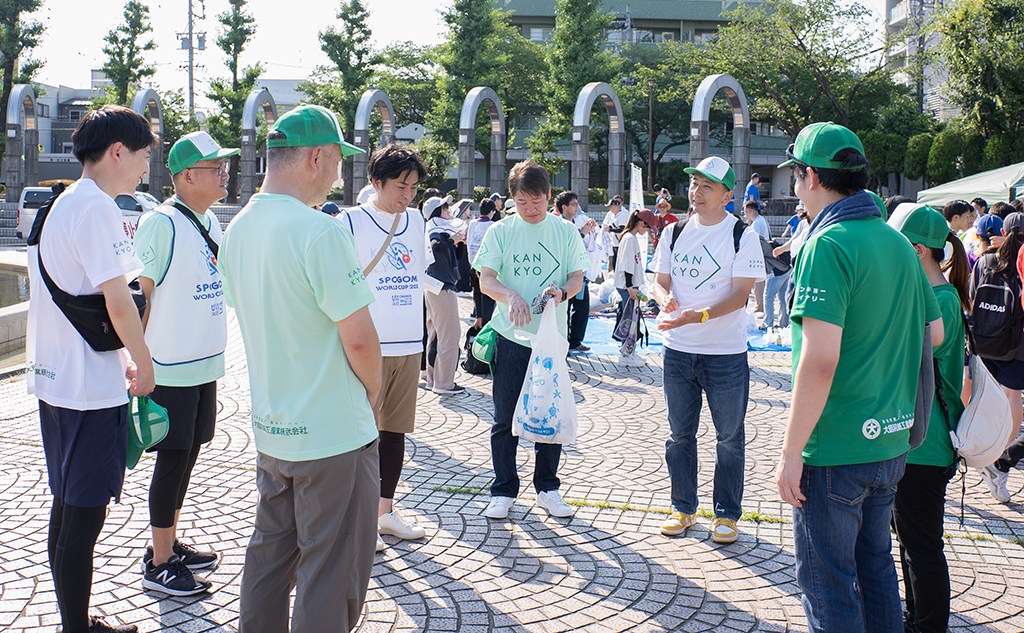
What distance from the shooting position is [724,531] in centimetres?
429

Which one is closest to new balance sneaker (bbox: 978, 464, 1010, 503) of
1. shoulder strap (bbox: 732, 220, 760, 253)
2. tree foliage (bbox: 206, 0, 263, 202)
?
shoulder strap (bbox: 732, 220, 760, 253)

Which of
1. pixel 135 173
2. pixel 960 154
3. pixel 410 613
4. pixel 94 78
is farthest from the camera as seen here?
pixel 94 78

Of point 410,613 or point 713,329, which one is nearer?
point 410,613

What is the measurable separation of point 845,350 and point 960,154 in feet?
108

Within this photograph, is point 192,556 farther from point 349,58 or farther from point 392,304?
point 349,58

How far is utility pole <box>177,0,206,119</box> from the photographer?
4197 centimetres

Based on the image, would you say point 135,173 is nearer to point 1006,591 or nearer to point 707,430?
point 1006,591

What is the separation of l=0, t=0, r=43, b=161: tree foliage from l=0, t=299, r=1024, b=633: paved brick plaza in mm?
41069

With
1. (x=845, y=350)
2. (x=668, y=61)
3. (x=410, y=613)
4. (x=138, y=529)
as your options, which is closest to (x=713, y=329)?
(x=845, y=350)

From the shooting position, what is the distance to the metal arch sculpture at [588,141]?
78.4ft

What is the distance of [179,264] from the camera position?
3578 millimetres

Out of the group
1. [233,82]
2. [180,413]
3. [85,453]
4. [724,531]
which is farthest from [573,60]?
[85,453]

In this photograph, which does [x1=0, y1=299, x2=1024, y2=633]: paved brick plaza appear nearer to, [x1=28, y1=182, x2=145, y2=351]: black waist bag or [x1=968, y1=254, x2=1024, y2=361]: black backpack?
[x1=968, y1=254, x2=1024, y2=361]: black backpack

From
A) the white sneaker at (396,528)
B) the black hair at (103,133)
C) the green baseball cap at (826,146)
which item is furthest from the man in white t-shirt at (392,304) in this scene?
the green baseball cap at (826,146)
